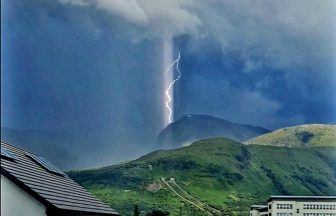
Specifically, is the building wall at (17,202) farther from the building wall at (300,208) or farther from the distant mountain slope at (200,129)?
the distant mountain slope at (200,129)

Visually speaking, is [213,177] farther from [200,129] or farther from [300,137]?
[300,137]

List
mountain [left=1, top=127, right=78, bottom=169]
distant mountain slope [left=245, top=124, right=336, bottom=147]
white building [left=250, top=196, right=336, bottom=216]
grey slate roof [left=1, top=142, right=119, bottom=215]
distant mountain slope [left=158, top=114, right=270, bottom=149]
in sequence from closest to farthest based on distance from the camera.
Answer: grey slate roof [left=1, top=142, right=119, bottom=215]
white building [left=250, top=196, right=336, bottom=216]
mountain [left=1, top=127, right=78, bottom=169]
distant mountain slope [left=158, top=114, right=270, bottom=149]
distant mountain slope [left=245, top=124, right=336, bottom=147]

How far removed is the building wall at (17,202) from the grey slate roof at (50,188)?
0.07 m

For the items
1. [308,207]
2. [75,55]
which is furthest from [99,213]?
[75,55]

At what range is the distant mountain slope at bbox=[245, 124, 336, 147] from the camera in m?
112

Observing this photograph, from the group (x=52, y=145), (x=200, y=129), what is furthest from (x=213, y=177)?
(x=52, y=145)

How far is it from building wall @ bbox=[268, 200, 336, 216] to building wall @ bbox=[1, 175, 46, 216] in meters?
63.0

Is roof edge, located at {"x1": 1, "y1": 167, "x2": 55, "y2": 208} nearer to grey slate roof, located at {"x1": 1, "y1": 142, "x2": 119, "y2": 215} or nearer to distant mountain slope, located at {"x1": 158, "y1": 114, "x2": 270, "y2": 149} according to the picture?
grey slate roof, located at {"x1": 1, "y1": 142, "x2": 119, "y2": 215}

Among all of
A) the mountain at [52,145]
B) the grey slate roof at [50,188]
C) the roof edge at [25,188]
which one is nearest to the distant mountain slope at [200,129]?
the mountain at [52,145]

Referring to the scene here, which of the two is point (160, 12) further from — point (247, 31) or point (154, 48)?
point (247, 31)

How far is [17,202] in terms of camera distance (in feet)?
25.7

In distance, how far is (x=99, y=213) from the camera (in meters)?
10.4

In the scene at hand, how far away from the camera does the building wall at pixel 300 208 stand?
67500 mm

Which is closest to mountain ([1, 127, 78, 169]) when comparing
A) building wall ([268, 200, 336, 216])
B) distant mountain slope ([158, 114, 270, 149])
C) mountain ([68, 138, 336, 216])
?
A: mountain ([68, 138, 336, 216])
